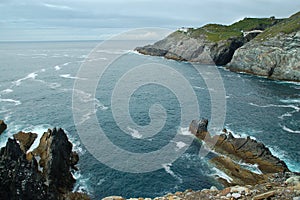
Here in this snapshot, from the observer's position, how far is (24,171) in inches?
1275

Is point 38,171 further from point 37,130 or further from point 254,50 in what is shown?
point 254,50

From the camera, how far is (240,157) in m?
46.2

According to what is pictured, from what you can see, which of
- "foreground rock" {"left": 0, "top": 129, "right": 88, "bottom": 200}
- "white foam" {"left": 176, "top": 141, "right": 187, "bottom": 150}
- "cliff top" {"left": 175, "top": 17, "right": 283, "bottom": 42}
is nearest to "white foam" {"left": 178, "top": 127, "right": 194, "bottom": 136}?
"white foam" {"left": 176, "top": 141, "right": 187, "bottom": 150}

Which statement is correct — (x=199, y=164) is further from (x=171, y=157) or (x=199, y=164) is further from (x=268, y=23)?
(x=268, y=23)

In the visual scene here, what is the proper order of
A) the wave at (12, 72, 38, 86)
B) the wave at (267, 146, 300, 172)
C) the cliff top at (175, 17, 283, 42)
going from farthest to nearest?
1. the cliff top at (175, 17, 283, 42)
2. the wave at (12, 72, 38, 86)
3. the wave at (267, 146, 300, 172)

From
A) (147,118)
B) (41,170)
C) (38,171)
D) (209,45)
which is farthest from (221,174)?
(209,45)

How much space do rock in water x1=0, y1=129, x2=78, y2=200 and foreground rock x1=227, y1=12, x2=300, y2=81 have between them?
91.3 m

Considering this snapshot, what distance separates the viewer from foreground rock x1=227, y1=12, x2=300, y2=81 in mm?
105644

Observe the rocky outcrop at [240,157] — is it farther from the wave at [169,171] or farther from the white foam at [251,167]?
the wave at [169,171]

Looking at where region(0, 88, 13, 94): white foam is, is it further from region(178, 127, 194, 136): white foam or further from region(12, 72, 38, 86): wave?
region(178, 127, 194, 136): white foam

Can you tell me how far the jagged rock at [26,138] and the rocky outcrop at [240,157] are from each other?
31.1m

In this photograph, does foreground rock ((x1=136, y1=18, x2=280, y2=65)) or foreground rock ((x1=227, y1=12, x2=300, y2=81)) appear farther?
foreground rock ((x1=136, y1=18, x2=280, y2=65))

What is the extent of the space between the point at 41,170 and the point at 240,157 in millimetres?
31507

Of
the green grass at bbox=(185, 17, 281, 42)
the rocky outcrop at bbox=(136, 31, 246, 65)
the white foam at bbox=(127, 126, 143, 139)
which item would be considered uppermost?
the green grass at bbox=(185, 17, 281, 42)
